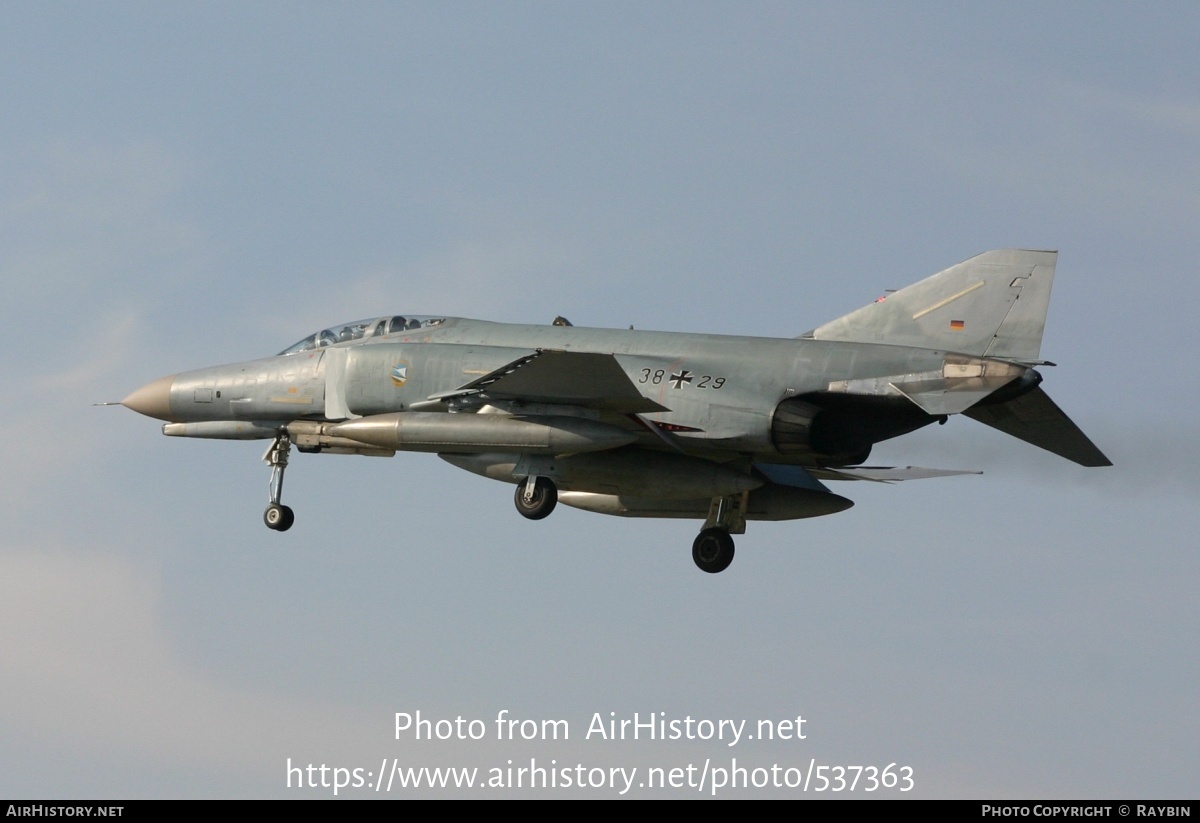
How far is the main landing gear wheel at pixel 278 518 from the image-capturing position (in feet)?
89.0

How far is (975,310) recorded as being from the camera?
24.4 metres

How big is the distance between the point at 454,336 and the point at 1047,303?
328 inches


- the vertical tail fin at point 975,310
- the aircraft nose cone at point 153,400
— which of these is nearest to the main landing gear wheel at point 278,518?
the aircraft nose cone at point 153,400

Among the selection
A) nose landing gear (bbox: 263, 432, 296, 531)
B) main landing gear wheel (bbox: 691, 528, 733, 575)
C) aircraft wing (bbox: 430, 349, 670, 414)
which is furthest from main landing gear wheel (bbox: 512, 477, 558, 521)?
nose landing gear (bbox: 263, 432, 296, 531)

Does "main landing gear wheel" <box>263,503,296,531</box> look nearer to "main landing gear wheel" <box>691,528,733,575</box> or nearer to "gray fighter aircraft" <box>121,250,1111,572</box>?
"gray fighter aircraft" <box>121,250,1111,572</box>

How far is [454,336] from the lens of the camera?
2678 centimetres

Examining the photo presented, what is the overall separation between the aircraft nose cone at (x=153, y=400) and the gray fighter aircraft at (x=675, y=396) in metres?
0.73

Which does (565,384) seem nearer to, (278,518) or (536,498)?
(536,498)

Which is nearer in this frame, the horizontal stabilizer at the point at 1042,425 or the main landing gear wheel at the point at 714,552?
the horizontal stabilizer at the point at 1042,425

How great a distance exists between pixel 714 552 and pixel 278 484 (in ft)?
A: 21.2

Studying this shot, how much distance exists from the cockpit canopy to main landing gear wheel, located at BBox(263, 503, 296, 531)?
2.31m

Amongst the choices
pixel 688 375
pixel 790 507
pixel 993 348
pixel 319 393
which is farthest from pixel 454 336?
pixel 993 348

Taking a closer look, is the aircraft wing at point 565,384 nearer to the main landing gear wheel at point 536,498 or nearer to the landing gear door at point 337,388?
the main landing gear wheel at point 536,498

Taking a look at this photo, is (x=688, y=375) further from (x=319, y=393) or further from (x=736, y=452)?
(x=319, y=393)
